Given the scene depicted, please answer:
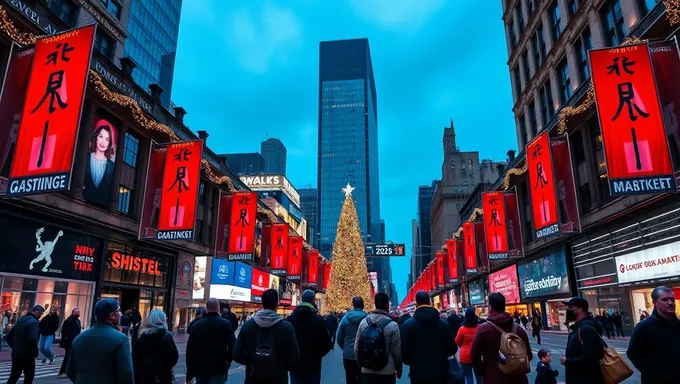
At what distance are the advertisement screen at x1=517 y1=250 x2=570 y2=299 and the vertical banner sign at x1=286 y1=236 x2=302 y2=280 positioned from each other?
21400 millimetres

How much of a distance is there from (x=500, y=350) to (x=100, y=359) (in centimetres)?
446

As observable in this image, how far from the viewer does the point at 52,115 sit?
13633 mm

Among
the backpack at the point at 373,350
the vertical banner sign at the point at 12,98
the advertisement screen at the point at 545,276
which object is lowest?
the backpack at the point at 373,350

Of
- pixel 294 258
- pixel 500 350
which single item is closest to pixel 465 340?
pixel 500 350

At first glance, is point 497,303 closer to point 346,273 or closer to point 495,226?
point 346,273

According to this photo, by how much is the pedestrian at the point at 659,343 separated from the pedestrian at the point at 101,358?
525cm

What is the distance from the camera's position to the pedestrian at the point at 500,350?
498 cm

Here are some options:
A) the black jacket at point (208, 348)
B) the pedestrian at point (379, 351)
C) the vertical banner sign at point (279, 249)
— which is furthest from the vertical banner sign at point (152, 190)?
the pedestrian at point (379, 351)

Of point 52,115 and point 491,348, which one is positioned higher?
point 52,115

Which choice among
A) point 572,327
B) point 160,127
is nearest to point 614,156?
point 572,327

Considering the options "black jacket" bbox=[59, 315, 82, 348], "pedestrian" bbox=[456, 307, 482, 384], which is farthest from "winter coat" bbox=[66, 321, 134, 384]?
"black jacket" bbox=[59, 315, 82, 348]

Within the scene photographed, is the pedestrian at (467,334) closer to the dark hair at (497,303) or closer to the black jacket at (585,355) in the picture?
the dark hair at (497,303)

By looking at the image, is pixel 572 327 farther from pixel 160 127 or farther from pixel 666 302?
pixel 160 127

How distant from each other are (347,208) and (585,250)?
56.6ft
